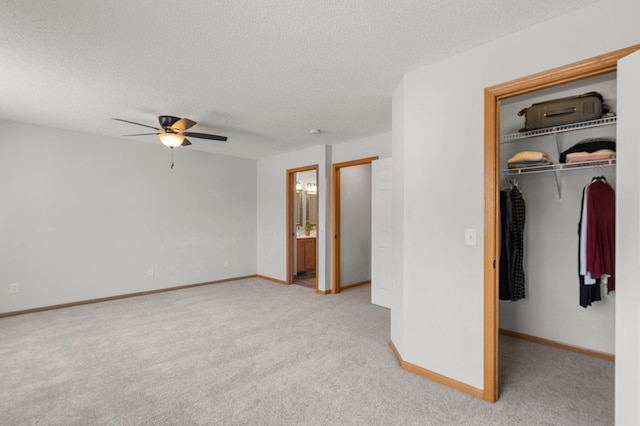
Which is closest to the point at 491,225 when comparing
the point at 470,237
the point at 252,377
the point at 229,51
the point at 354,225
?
the point at 470,237

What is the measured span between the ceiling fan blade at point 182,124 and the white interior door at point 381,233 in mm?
2538

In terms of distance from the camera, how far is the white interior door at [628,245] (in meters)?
1.42

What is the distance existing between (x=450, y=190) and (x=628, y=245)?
1.02 metres

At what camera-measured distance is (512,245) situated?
2.98 metres

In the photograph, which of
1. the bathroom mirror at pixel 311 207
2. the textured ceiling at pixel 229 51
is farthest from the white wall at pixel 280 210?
the bathroom mirror at pixel 311 207

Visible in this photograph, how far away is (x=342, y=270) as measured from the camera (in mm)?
5387

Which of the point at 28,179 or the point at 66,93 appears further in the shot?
the point at 28,179

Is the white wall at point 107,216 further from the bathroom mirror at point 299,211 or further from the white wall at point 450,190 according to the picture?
the white wall at point 450,190

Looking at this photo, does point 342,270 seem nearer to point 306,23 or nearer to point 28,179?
point 306,23

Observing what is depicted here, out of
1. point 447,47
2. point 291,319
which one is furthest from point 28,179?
point 447,47

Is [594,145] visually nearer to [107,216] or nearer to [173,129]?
[173,129]

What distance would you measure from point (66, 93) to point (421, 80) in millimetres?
3390

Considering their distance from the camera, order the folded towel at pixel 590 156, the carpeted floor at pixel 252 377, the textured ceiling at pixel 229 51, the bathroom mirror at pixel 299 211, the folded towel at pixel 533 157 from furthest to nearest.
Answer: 1. the bathroom mirror at pixel 299 211
2. the folded towel at pixel 533 157
3. the folded towel at pixel 590 156
4. the carpeted floor at pixel 252 377
5. the textured ceiling at pixel 229 51

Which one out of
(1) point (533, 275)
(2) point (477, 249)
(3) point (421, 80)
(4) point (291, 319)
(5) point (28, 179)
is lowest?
(4) point (291, 319)
